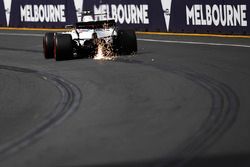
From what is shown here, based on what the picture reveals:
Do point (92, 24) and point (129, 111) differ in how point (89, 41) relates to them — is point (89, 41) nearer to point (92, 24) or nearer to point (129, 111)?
point (92, 24)

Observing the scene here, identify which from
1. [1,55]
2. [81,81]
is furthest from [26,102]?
[1,55]

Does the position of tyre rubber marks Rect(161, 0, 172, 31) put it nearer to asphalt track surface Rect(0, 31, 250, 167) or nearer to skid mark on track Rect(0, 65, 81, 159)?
asphalt track surface Rect(0, 31, 250, 167)

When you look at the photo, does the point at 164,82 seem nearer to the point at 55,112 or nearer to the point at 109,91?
the point at 109,91

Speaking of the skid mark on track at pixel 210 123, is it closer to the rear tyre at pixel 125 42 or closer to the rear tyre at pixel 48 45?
the rear tyre at pixel 125 42

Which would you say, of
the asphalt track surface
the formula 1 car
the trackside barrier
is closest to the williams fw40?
the formula 1 car

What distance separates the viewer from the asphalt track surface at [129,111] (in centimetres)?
820

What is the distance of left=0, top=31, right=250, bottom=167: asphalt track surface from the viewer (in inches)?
323

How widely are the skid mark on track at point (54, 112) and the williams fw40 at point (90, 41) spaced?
5.95 ft

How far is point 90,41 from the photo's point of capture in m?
18.1

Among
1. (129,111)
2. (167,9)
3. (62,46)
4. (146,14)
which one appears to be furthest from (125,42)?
(129,111)

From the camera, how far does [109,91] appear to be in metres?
12.8

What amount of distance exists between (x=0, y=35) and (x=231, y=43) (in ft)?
39.1

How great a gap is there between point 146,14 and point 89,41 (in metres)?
7.50

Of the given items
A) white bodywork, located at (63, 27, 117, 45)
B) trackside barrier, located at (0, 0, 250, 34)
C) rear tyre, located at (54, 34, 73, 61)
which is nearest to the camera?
rear tyre, located at (54, 34, 73, 61)
